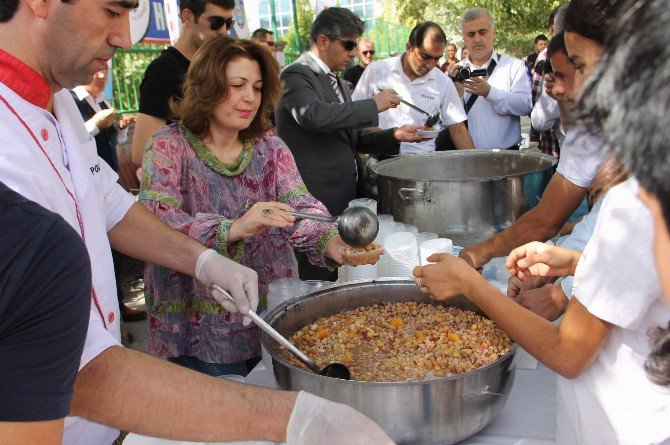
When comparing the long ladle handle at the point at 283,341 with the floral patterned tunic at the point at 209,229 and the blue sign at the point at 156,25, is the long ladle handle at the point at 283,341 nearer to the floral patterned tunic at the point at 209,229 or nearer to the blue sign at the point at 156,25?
the floral patterned tunic at the point at 209,229

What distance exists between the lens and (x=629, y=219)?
2.78 ft

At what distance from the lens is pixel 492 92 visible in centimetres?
370

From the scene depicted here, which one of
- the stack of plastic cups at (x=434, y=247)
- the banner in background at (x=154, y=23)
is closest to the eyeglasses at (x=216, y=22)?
the stack of plastic cups at (x=434, y=247)

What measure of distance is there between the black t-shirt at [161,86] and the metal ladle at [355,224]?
956 millimetres

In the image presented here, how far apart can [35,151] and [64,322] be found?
0.42m

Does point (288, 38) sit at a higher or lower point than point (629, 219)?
higher

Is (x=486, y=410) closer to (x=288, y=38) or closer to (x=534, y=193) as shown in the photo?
(x=534, y=193)

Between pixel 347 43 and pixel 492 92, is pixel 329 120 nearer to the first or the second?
pixel 347 43

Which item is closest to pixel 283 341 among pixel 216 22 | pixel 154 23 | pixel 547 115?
pixel 216 22

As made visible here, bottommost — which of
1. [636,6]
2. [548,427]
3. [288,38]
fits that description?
[548,427]

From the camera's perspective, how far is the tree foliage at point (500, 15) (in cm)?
1819

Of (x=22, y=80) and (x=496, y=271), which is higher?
(x=22, y=80)

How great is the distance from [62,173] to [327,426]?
25.7 inches

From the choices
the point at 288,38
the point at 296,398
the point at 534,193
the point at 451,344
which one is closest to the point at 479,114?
the point at 534,193
